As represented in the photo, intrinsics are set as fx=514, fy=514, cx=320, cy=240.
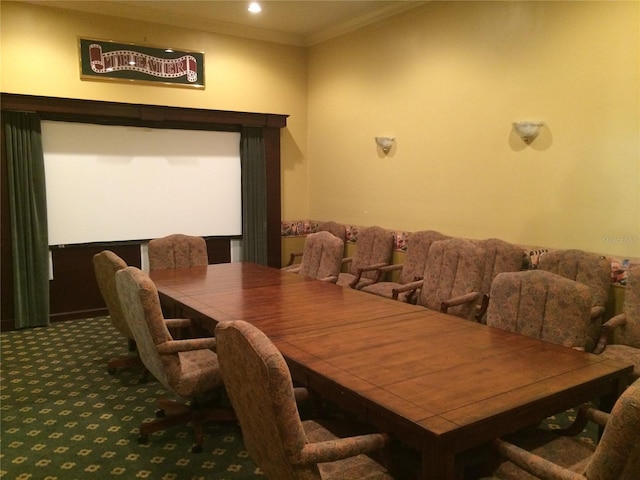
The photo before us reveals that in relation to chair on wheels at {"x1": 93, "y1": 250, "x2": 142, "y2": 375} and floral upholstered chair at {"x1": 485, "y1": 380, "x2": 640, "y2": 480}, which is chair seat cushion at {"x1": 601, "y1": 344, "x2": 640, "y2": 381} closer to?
floral upholstered chair at {"x1": 485, "y1": 380, "x2": 640, "y2": 480}

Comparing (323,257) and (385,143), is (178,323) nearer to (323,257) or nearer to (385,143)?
(323,257)

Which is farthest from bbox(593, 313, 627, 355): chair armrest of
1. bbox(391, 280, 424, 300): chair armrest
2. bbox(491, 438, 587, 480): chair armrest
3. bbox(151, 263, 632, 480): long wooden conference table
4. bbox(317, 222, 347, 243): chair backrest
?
bbox(317, 222, 347, 243): chair backrest

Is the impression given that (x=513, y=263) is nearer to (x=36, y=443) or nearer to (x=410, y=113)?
(x=410, y=113)

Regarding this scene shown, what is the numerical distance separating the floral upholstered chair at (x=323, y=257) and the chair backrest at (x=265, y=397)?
251 centimetres

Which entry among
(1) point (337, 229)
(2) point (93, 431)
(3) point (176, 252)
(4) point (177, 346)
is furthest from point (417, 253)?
(2) point (93, 431)

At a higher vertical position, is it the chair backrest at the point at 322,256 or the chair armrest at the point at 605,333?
the chair backrest at the point at 322,256

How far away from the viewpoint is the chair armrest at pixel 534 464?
1.47 meters

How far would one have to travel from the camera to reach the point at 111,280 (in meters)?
3.39

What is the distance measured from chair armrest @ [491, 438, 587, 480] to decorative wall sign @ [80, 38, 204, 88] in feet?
16.5

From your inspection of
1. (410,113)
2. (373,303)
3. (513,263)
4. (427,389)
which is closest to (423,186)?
(410,113)

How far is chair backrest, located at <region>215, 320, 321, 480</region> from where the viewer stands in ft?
4.87

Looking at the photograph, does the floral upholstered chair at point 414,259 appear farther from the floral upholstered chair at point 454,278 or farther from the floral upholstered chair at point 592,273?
the floral upholstered chair at point 592,273

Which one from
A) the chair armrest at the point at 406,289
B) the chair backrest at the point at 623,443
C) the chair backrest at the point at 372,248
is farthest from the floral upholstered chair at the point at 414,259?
the chair backrest at the point at 623,443

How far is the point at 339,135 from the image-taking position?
6.09m
